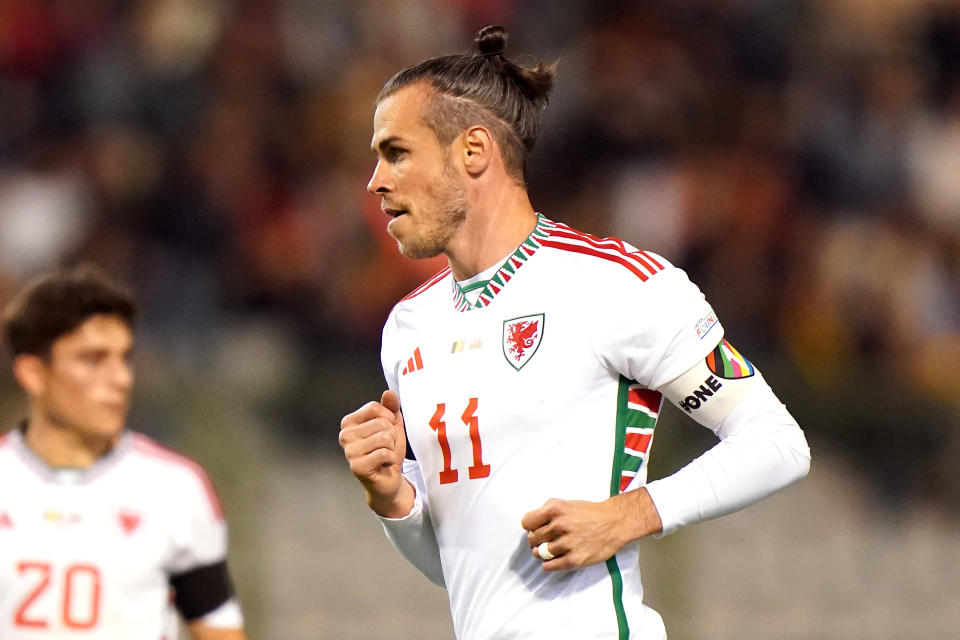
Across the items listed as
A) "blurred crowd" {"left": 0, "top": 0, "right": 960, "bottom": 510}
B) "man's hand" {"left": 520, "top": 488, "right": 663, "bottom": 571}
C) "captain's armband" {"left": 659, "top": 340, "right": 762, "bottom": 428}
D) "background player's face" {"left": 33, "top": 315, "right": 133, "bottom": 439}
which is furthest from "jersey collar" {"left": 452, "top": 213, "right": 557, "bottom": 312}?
"blurred crowd" {"left": 0, "top": 0, "right": 960, "bottom": 510}

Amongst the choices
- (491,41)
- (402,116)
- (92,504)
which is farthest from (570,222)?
(402,116)

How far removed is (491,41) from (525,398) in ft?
2.97

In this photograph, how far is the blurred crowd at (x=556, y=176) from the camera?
8000mm

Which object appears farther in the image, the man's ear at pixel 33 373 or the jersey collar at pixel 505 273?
the man's ear at pixel 33 373

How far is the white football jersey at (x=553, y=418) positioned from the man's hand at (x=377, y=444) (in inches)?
5.1

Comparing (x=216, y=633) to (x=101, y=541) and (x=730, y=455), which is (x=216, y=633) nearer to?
(x=101, y=541)

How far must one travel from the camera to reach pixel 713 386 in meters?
3.21

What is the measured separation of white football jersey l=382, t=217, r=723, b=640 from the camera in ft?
10.5

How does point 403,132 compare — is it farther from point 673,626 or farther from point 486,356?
point 673,626

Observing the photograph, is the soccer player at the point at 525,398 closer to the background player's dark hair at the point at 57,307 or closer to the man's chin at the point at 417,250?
the man's chin at the point at 417,250

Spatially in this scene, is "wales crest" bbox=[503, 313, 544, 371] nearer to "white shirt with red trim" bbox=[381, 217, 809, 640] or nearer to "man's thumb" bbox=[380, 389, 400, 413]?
"white shirt with red trim" bbox=[381, 217, 809, 640]

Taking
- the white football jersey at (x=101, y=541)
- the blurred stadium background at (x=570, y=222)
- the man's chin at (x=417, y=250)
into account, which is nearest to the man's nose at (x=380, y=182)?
the man's chin at (x=417, y=250)

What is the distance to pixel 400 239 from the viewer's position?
3.49m

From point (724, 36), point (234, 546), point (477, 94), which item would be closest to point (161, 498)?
point (477, 94)
